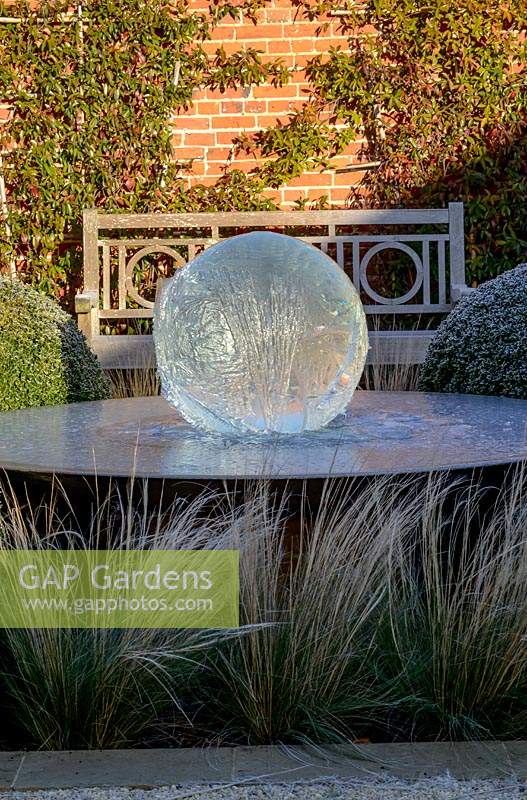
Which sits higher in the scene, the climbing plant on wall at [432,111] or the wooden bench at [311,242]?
the climbing plant on wall at [432,111]

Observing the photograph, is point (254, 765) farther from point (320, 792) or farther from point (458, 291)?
point (458, 291)

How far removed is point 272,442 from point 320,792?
1505 mm

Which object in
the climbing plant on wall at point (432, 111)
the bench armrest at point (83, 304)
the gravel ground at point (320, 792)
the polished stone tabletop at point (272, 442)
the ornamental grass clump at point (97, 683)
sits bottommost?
the gravel ground at point (320, 792)

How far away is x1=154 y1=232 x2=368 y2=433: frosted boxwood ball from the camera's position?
3.39m

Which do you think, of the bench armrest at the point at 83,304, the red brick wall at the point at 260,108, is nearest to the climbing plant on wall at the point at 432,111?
the red brick wall at the point at 260,108

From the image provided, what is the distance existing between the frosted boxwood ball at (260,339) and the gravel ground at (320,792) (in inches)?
66.9

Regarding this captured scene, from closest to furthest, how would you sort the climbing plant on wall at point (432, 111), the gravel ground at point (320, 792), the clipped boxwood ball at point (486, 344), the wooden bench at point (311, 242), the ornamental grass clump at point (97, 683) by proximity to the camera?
the gravel ground at point (320, 792) → the ornamental grass clump at point (97, 683) → the clipped boxwood ball at point (486, 344) → the wooden bench at point (311, 242) → the climbing plant on wall at point (432, 111)

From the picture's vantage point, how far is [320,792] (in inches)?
72.0

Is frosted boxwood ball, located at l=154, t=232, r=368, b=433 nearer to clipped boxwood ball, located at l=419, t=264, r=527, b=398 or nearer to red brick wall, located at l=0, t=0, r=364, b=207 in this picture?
clipped boxwood ball, located at l=419, t=264, r=527, b=398

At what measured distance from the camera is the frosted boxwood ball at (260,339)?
3.39 meters

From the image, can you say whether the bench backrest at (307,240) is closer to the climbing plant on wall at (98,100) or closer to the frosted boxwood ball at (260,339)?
the climbing plant on wall at (98,100)

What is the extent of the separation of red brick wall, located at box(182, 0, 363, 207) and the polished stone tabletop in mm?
3878

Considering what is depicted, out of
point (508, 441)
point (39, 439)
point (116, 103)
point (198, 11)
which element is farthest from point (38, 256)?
point (508, 441)

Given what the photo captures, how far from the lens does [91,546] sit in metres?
2.54
